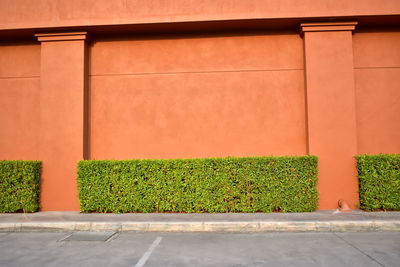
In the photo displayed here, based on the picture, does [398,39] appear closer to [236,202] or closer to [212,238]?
[236,202]

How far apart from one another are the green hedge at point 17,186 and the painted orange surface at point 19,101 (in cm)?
81

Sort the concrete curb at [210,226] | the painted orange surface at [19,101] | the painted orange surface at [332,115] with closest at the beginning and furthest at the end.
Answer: the concrete curb at [210,226]
the painted orange surface at [332,115]
the painted orange surface at [19,101]

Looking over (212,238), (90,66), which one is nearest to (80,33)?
(90,66)

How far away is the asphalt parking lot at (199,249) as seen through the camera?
4098 mm

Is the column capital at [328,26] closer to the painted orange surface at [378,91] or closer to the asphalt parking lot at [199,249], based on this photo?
the painted orange surface at [378,91]

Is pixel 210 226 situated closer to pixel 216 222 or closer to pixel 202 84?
pixel 216 222

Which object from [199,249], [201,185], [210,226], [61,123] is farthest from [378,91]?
[61,123]

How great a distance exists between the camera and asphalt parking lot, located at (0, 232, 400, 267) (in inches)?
161

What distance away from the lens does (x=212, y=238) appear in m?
5.24

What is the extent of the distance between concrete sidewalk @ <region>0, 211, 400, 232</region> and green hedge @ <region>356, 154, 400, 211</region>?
11.4 inches

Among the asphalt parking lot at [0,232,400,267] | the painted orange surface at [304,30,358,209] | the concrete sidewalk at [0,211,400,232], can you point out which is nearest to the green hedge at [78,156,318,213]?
the concrete sidewalk at [0,211,400,232]

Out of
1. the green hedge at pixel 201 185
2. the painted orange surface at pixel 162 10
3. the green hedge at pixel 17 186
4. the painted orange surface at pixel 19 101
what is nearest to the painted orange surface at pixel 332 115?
the green hedge at pixel 201 185

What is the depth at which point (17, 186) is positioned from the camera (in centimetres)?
711

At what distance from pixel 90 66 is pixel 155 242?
5.06m
